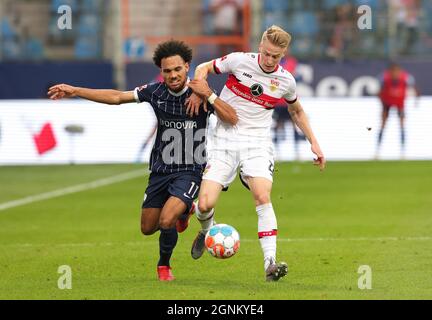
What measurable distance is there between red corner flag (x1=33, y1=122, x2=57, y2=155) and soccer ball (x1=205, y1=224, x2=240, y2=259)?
1474 cm

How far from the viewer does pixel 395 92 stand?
26.6 meters

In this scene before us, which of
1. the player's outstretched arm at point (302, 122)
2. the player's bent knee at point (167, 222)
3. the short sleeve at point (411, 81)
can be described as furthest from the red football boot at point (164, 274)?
the short sleeve at point (411, 81)

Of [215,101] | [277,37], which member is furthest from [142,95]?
[277,37]

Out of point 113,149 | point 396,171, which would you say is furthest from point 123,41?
point 396,171

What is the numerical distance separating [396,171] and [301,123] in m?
12.6

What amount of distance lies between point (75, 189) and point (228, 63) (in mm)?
10080

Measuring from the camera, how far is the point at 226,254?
32.0ft

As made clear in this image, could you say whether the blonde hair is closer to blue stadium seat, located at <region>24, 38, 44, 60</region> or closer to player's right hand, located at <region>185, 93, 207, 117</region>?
player's right hand, located at <region>185, 93, 207, 117</region>

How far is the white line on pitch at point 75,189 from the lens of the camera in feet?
59.0

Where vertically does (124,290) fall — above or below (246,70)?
below

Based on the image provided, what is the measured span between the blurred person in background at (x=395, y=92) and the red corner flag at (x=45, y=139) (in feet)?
22.3

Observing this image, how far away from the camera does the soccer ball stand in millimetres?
9711

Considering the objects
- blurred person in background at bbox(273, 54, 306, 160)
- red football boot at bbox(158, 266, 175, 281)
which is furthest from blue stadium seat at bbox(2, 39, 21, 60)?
red football boot at bbox(158, 266, 175, 281)

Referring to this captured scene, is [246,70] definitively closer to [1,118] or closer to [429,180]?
[429,180]
